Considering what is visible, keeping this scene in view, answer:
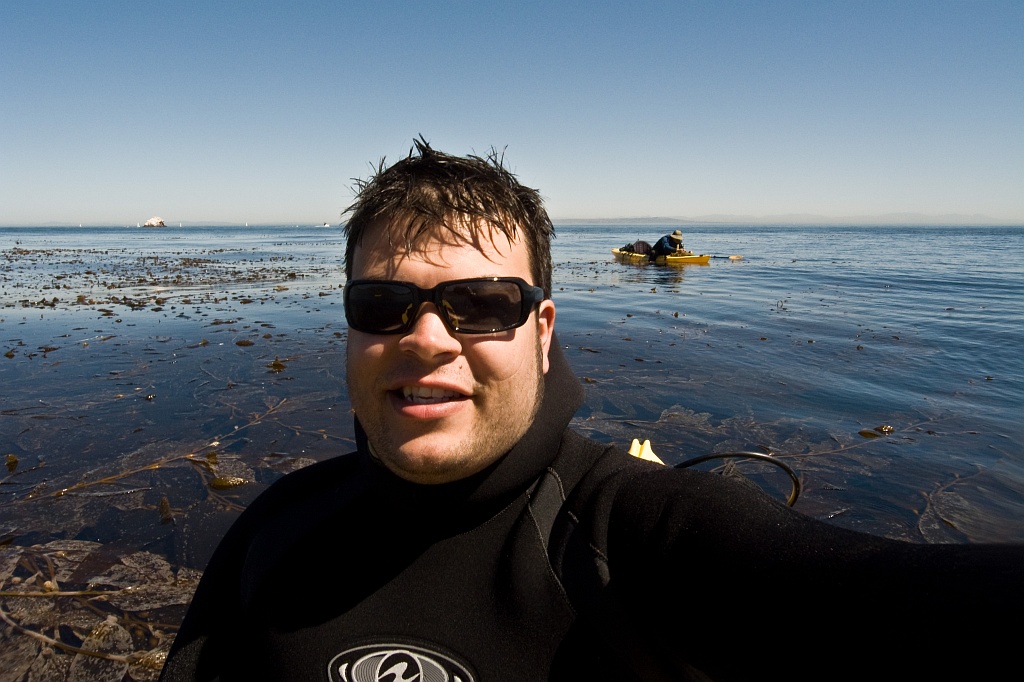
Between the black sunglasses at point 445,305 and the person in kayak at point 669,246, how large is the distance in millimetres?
31291

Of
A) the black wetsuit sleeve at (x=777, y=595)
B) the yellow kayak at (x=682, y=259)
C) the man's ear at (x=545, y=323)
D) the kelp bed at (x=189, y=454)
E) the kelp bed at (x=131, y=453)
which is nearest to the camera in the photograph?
the black wetsuit sleeve at (x=777, y=595)

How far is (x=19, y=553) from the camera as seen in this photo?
4043mm

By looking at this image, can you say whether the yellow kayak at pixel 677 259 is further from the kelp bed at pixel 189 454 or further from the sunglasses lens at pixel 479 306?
the sunglasses lens at pixel 479 306

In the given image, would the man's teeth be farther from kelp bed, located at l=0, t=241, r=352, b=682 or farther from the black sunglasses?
kelp bed, located at l=0, t=241, r=352, b=682

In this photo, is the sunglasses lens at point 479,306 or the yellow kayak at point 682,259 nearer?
the sunglasses lens at point 479,306

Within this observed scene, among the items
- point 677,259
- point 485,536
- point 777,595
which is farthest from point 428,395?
point 677,259

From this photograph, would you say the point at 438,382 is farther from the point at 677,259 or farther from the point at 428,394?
the point at 677,259

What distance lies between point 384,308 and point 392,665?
3.47 ft

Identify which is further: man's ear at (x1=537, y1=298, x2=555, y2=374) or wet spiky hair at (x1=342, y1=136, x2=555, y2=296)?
man's ear at (x1=537, y1=298, x2=555, y2=374)

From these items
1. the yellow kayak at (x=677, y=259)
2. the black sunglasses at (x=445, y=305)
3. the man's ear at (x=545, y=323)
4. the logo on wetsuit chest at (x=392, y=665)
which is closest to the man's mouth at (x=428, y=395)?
the black sunglasses at (x=445, y=305)

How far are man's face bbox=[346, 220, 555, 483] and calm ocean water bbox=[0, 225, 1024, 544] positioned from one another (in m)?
4.35

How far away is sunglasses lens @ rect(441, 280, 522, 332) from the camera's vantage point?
5.24 ft

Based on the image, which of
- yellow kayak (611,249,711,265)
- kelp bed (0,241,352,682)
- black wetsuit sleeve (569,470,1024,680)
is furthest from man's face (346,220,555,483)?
yellow kayak (611,249,711,265)

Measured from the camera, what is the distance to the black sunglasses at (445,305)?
5.25 feet
